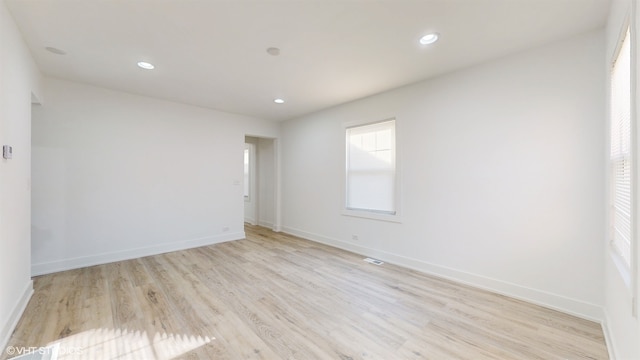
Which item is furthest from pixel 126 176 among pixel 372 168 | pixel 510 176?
pixel 510 176

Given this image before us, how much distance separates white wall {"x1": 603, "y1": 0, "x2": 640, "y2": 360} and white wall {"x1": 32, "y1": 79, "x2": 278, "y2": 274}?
5.04m

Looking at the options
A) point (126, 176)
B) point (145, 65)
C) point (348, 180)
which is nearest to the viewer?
point (145, 65)

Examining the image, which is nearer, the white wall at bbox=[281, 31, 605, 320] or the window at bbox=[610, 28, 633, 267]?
the window at bbox=[610, 28, 633, 267]

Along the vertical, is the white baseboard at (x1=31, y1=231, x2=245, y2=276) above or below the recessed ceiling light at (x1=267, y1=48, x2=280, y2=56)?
below

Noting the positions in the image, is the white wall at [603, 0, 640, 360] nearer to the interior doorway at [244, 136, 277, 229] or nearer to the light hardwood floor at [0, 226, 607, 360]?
the light hardwood floor at [0, 226, 607, 360]

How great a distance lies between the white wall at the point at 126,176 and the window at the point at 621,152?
5041mm

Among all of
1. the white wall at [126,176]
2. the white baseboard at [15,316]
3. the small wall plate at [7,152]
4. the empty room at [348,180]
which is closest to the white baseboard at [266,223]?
the white wall at [126,176]

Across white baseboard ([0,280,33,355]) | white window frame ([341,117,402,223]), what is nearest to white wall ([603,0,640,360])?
white window frame ([341,117,402,223])

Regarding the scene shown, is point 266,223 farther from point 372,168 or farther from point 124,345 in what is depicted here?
point 124,345

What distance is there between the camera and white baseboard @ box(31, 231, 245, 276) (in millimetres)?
3262

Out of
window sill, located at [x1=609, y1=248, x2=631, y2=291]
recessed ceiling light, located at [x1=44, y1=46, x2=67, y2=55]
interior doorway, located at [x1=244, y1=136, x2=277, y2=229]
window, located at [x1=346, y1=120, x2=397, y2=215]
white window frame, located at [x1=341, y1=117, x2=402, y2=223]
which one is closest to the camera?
window sill, located at [x1=609, y1=248, x2=631, y2=291]

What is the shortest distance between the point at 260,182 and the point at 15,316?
4649mm

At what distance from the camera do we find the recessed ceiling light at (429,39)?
2.29 m

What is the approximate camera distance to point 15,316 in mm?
2127
